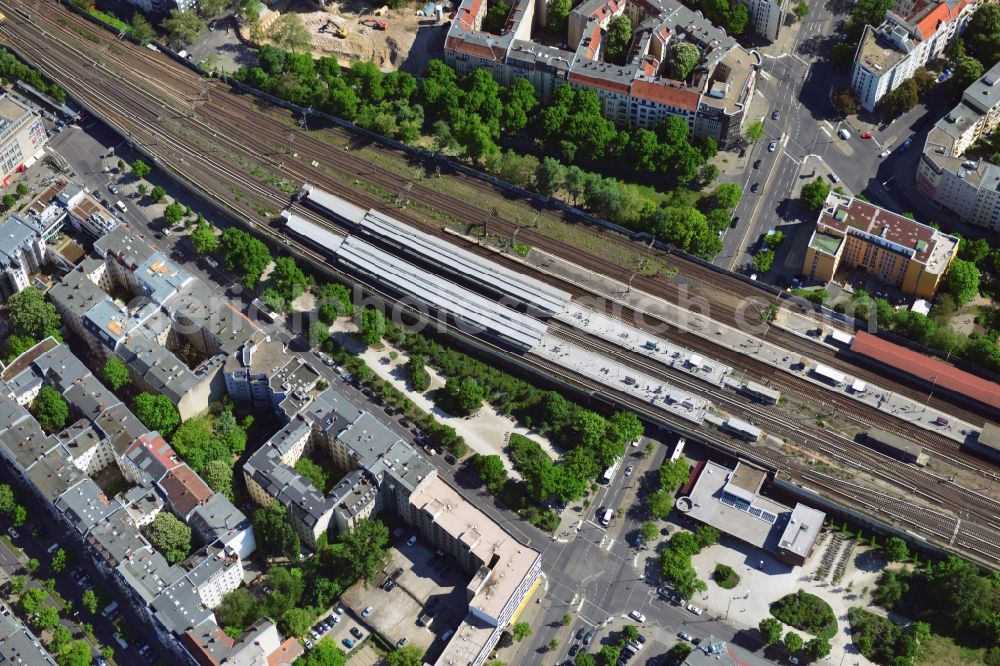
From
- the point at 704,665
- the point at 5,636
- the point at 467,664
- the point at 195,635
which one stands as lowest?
the point at 5,636

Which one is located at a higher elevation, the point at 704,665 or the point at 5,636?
the point at 704,665

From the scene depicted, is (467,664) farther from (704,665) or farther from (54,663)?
(54,663)

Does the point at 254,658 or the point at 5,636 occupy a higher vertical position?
the point at 254,658

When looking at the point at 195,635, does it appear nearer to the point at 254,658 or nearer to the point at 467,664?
the point at 254,658

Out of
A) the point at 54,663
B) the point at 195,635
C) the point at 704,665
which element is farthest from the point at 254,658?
the point at 704,665

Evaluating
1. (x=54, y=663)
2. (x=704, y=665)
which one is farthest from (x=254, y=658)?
(x=704, y=665)

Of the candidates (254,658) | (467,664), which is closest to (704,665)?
(467,664)

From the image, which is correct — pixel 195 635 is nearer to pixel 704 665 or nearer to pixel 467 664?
pixel 467 664
